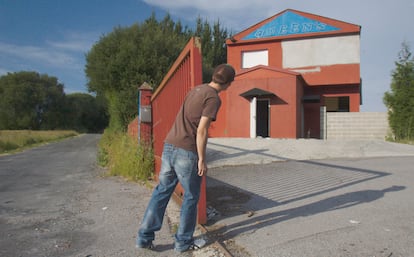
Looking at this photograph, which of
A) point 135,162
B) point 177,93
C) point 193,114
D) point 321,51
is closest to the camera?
point 193,114

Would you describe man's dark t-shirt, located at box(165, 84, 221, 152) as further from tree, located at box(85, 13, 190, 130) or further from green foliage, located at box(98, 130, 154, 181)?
tree, located at box(85, 13, 190, 130)

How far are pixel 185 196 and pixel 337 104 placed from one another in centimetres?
2100

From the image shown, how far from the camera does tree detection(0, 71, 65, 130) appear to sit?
185ft

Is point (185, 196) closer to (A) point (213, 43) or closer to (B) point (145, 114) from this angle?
(B) point (145, 114)

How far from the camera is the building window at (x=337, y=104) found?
20973 millimetres

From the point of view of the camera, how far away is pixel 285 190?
A: 17.6 feet

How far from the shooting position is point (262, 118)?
18.6 m

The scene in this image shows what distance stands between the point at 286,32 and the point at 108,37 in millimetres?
10455

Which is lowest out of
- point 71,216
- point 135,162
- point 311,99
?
point 71,216

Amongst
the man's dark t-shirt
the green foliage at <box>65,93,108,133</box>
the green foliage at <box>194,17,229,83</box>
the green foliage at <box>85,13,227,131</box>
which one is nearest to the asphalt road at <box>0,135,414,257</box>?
the man's dark t-shirt

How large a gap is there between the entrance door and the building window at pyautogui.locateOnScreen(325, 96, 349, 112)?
5165 mm

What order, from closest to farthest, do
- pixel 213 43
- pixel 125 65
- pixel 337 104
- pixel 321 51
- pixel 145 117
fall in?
pixel 145 117, pixel 125 65, pixel 321 51, pixel 337 104, pixel 213 43

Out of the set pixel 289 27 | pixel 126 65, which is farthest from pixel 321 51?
pixel 126 65

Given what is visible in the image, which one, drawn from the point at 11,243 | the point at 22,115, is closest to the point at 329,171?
the point at 11,243
